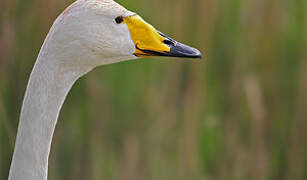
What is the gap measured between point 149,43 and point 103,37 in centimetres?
10

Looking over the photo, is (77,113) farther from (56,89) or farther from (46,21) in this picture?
(56,89)

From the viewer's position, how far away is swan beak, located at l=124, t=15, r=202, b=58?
1.12 meters

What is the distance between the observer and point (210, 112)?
6.39 feet

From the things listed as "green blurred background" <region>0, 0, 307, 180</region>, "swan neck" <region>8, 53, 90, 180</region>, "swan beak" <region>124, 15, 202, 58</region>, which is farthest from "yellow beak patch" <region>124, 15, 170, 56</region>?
"green blurred background" <region>0, 0, 307, 180</region>

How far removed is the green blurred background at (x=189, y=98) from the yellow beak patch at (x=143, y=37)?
651 mm

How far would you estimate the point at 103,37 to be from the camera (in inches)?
42.7

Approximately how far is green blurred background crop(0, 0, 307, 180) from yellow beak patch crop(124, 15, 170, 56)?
65 cm

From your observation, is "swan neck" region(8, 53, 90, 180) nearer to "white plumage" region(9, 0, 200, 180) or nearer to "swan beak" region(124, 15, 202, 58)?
"white plumage" region(9, 0, 200, 180)

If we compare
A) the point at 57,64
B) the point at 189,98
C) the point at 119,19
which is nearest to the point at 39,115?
the point at 57,64

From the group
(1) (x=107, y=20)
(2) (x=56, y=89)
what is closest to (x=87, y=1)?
(1) (x=107, y=20)

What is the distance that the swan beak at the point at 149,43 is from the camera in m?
1.12

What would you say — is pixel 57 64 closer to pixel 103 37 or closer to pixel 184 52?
pixel 103 37

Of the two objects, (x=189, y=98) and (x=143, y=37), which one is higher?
(x=143, y=37)

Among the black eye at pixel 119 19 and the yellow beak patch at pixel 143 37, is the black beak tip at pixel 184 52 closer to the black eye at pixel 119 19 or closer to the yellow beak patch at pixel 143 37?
the yellow beak patch at pixel 143 37
